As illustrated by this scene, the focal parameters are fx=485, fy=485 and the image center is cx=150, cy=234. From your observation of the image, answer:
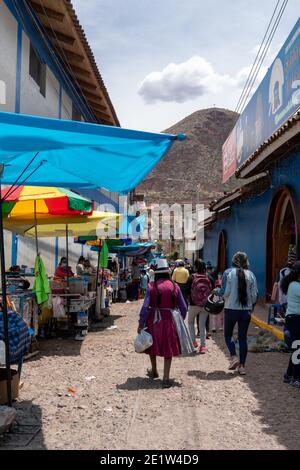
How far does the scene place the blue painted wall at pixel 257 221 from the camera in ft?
32.2

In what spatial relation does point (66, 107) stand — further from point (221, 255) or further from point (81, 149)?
point (81, 149)

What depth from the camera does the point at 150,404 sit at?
5.26m

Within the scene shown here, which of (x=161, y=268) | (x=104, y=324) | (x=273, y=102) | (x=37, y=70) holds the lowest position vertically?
(x=104, y=324)

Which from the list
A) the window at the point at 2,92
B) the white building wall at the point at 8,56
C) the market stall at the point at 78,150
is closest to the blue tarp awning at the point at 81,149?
the market stall at the point at 78,150

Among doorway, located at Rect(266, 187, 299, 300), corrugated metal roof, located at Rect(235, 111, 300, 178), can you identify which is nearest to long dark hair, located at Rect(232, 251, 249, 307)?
corrugated metal roof, located at Rect(235, 111, 300, 178)

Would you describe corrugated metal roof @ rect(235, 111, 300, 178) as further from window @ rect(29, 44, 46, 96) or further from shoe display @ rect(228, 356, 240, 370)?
window @ rect(29, 44, 46, 96)

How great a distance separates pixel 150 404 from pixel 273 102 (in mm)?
7955

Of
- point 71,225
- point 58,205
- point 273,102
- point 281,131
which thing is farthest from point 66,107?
point 281,131

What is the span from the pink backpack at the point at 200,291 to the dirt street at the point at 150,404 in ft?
2.95

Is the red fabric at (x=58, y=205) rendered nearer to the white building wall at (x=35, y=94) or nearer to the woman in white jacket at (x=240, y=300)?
the woman in white jacket at (x=240, y=300)

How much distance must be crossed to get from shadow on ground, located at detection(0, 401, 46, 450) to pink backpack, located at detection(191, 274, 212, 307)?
143 inches
